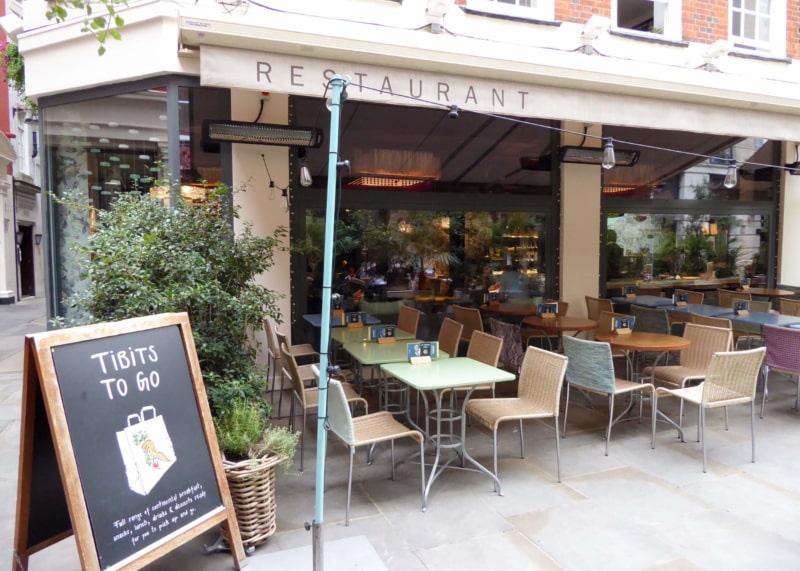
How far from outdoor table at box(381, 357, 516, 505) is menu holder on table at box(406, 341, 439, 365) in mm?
45

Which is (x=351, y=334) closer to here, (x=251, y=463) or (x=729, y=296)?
(x=251, y=463)

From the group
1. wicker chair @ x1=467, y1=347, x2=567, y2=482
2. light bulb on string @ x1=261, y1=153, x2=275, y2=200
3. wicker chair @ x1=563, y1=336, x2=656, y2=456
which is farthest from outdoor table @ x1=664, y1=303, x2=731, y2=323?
light bulb on string @ x1=261, y1=153, x2=275, y2=200

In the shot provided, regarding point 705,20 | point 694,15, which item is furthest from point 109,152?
point 705,20

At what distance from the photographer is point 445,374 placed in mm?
3930

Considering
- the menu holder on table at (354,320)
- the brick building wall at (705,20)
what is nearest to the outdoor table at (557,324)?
the menu holder on table at (354,320)

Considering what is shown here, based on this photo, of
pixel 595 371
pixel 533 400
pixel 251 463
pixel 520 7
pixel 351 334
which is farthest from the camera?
pixel 520 7

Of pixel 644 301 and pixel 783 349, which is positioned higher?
pixel 644 301

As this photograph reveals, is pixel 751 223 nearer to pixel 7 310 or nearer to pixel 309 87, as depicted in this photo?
pixel 309 87

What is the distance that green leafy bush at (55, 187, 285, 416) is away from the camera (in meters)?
3.37

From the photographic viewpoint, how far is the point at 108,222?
3.74 metres

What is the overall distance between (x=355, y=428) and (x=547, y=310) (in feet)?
12.1

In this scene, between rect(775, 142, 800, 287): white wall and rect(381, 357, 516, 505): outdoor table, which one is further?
rect(775, 142, 800, 287): white wall

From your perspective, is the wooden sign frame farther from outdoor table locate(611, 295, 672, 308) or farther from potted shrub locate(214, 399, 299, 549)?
outdoor table locate(611, 295, 672, 308)

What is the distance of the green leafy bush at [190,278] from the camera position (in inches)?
133
